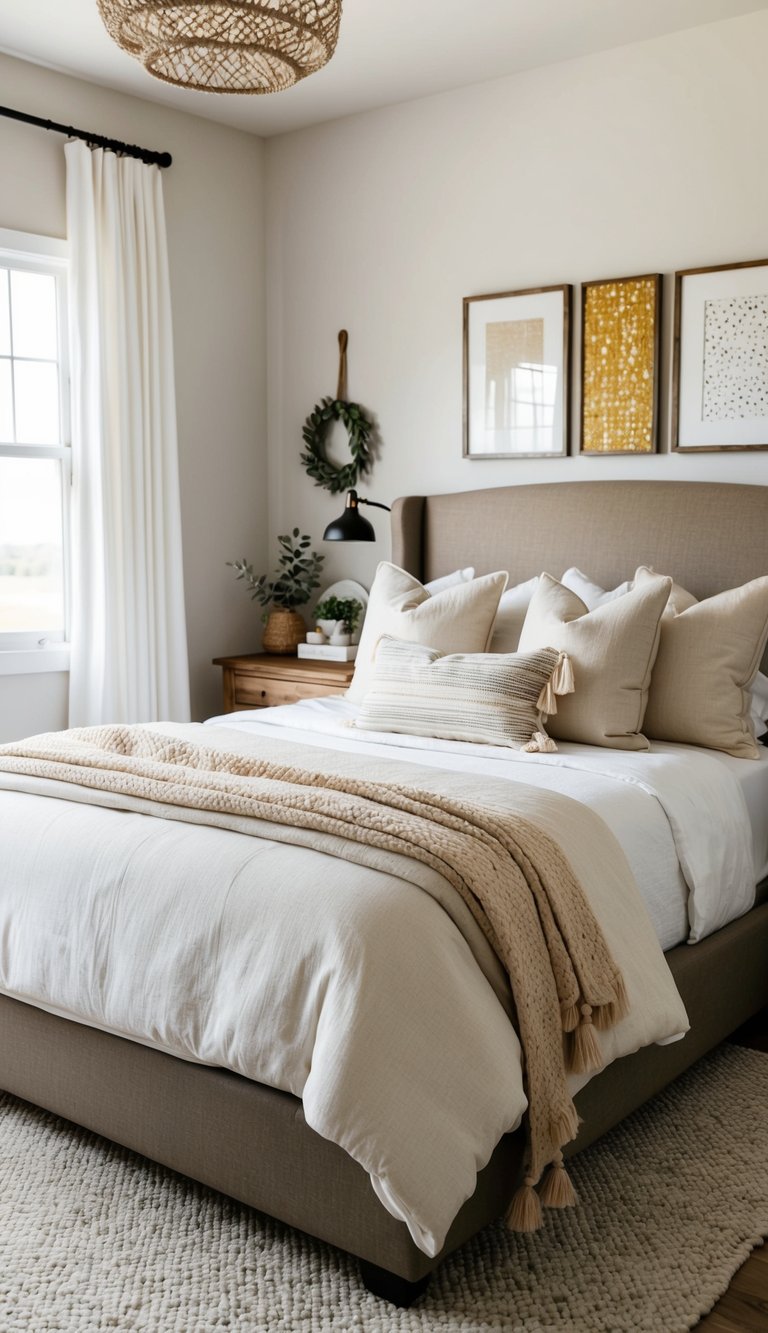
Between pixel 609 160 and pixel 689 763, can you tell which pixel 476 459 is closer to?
pixel 609 160

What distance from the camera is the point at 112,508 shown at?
14.0 ft

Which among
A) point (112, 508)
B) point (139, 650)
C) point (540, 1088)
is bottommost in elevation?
point (540, 1088)

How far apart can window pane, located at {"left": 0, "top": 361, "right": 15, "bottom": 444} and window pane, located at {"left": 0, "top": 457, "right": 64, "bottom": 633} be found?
87 millimetres

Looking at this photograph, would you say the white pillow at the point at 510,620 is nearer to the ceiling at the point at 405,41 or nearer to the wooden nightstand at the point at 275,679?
the wooden nightstand at the point at 275,679

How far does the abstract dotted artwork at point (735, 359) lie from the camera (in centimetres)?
360

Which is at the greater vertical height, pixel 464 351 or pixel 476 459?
pixel 464 351

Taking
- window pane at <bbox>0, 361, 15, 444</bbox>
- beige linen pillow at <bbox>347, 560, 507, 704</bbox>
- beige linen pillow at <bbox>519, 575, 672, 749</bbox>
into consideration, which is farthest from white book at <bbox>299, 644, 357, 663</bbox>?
beige linen pillow at <bbox>519, 575, 672, 749</bbox>

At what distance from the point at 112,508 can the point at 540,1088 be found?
9.45 ft

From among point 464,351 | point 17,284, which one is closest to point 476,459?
point 464,351

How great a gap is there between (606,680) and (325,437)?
215 cm

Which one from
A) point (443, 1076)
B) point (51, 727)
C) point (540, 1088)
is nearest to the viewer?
point (443, 1076)

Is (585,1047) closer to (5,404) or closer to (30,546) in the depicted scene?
(30,546)

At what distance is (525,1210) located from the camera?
6.44 feet

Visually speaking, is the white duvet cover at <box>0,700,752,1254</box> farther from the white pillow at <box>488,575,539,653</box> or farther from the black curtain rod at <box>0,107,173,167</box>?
the black curtain rod at <box>0,107,173,167</box>
